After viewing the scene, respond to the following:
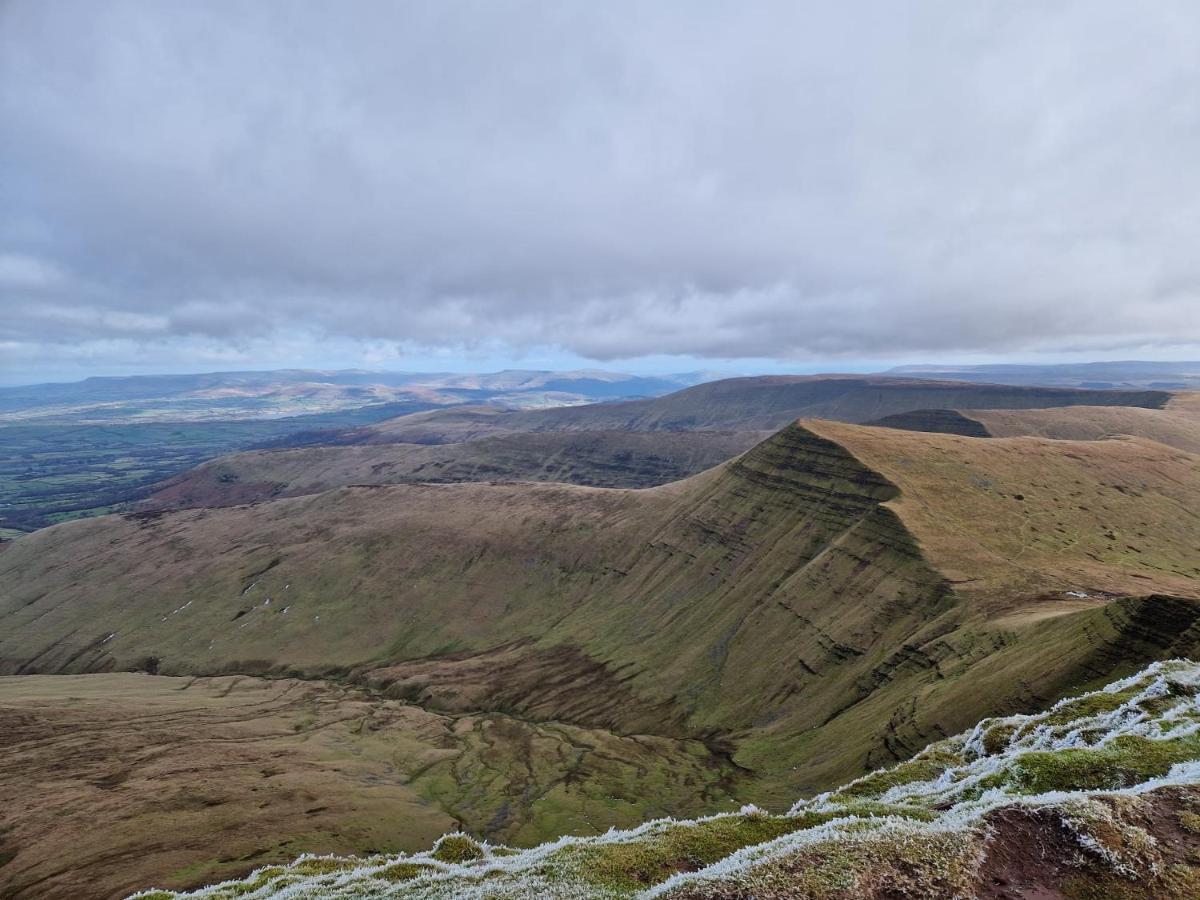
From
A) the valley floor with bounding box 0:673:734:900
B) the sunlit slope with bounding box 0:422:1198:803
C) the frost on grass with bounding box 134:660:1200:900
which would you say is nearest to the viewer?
the frost on grass with bounding box 134:660:1200:900

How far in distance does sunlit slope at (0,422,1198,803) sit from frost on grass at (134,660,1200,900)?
84.5 feet

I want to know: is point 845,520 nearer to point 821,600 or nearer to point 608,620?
point 821,600

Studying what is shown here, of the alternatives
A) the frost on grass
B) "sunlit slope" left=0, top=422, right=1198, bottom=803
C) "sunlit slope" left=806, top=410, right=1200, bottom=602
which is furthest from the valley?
the frost on grass

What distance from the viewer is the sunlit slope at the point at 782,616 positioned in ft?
235

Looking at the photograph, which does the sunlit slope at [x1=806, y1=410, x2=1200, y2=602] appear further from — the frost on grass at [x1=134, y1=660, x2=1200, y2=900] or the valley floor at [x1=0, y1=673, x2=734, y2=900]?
the frost on grass at [x1=134, y1=660, x2=1200, y2=900]

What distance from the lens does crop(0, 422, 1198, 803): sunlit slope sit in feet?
235

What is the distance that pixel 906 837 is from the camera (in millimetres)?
20234

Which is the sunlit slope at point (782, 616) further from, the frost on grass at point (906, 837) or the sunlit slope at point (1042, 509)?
the frost on grass at point (906, 837)

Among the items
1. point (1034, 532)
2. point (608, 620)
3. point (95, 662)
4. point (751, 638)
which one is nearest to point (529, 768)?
point (751, 638)

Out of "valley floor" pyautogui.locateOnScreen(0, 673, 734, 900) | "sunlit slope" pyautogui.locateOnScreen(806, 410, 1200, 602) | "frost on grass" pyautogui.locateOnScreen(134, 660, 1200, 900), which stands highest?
"frost on grass" pyautogui.locateOnScreen(134, 660, 1200, 900)

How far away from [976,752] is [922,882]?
87.2 feet

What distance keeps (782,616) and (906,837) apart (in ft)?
325

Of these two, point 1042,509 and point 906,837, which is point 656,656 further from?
point 906,837

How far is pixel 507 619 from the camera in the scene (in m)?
172
